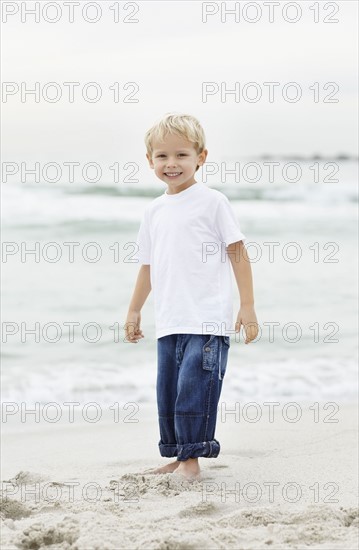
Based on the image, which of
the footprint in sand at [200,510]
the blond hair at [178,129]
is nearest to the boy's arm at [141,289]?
the blond hair at [178,129]

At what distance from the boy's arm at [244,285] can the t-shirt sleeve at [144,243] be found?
1.26 ft

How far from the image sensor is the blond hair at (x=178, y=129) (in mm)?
3443

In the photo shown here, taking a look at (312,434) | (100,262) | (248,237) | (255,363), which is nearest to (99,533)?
(312,434)

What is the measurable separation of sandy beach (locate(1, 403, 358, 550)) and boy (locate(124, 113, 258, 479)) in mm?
246

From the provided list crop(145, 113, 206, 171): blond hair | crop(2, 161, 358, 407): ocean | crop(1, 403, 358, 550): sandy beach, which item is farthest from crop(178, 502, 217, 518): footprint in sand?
crop(2, 161, 358, 407): ocean

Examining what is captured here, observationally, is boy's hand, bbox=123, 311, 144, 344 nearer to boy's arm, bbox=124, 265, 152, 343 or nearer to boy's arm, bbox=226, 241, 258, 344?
boy's arm, bbox=124, 265, 152, 343

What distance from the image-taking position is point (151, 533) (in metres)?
2.42

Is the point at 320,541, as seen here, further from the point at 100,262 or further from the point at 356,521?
the point at 100,262

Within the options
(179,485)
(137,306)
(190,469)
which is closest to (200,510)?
(179,485)

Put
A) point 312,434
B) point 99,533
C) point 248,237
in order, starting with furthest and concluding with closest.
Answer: point 248,237, point 312,434, point 99,533

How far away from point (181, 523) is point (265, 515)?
278 millimetres

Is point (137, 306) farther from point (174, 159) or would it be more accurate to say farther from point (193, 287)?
point (174, 159)

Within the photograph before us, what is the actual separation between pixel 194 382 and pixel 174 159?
0.88 meters

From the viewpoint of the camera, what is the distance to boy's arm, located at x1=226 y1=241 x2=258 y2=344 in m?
3.43
